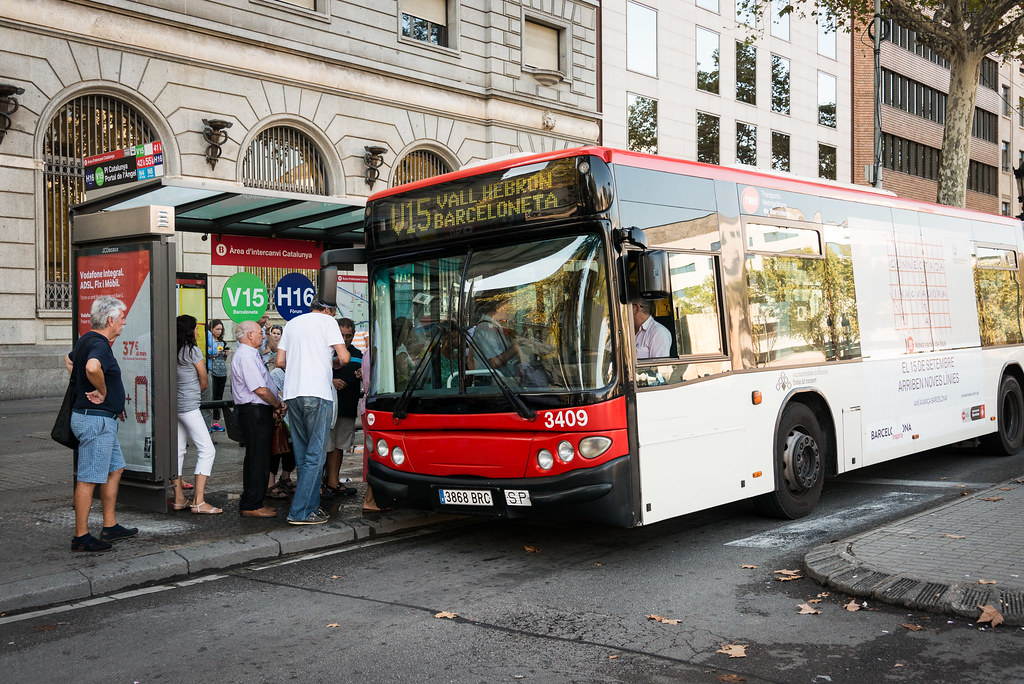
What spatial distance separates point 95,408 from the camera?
723cm

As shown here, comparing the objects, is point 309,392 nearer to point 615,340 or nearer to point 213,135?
point 615,340

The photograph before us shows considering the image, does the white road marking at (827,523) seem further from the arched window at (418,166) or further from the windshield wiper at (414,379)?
the arched window at (418,166)

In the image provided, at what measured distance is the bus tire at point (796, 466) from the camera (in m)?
8.11

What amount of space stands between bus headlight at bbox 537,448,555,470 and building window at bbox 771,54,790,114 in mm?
34893

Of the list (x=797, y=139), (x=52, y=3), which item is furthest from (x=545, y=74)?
(x=797, y=139)

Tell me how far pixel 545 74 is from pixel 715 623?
23.3m

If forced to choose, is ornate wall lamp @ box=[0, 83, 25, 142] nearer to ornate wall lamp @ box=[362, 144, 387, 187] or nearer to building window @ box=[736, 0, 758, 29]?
ornate wall lamp @ box=[362, 144, 387, 187]

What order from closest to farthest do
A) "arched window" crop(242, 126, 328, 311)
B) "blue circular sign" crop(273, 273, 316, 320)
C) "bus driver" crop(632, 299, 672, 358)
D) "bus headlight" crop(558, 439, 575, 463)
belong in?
"bus headlight" crop(558, 439, 575, 463) < "bus driver" crop(632, 299, 672, 358) < "blue circular sign" crop(273, 273, 316, 320) < "arched window" crop(242, 126, 328, 311)

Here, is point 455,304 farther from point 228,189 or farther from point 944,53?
point 944,53

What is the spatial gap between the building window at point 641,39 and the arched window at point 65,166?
58.8 feet

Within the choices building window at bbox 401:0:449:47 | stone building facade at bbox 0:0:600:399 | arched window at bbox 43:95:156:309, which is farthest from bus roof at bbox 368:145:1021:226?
building window at bbox 401:0:449:47

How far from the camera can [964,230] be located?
1159 centimetres

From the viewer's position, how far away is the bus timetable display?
6816 millimetres

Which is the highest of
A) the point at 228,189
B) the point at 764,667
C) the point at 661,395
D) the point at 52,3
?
the point at 52,3
